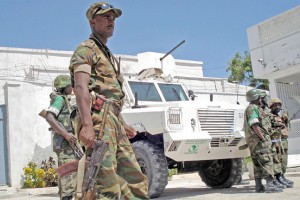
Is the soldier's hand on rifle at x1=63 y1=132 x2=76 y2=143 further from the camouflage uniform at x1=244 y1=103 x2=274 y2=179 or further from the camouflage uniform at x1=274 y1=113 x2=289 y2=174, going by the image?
the camouflage uniform at x1=274 y1=113 x2=289 y2=174

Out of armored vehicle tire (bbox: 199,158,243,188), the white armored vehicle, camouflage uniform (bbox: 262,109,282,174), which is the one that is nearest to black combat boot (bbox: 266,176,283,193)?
camouflage uniform (bbox: 262,109,282,174)

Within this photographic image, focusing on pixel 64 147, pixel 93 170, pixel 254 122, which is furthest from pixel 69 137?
pixel 254 122

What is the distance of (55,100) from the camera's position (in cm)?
484

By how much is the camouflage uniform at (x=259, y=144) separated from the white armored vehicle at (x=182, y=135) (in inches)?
21.9

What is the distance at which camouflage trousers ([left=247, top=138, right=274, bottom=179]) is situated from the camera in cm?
626

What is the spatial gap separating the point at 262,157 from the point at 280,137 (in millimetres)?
1108

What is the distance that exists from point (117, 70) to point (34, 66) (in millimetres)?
13968

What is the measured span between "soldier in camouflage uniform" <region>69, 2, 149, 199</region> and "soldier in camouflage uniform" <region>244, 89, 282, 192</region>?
3497mm

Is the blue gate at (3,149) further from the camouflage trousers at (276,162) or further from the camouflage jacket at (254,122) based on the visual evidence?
the camouflage trousers at (276,162)

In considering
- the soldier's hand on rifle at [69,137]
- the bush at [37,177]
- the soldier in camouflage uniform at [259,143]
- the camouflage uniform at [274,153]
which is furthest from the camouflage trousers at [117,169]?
the bush at [37,177]

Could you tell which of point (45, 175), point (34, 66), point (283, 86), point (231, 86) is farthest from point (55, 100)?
point (231, 86)

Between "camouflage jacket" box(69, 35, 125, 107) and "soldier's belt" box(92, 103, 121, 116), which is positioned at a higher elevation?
"camouflage jacket" box(69, 35, 125, 107)

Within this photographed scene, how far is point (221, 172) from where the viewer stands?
7801 millimetres

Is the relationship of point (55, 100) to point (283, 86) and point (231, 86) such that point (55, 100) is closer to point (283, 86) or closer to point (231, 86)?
point (283, 86)
